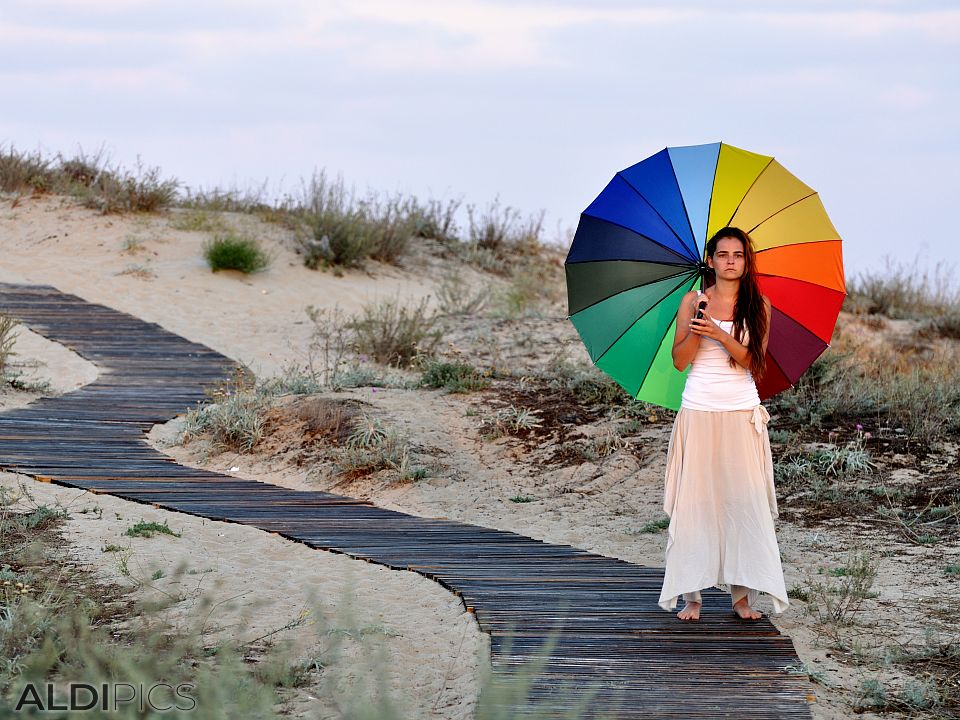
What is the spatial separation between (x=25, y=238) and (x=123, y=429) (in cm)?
1003

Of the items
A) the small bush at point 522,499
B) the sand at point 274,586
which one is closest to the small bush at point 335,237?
the sand at point 274,586

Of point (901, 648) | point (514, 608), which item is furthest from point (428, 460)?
point (901, 648)

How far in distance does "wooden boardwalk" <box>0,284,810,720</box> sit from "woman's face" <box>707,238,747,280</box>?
58.8 inches

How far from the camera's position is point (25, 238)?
17625mm

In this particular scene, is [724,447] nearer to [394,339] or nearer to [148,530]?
[148,530]

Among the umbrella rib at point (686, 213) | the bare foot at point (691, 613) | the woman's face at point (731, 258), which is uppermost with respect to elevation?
the umbrella rib at point (686, 213)

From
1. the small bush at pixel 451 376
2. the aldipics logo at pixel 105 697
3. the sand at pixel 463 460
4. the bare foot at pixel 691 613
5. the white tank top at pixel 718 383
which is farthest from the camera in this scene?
Answer: the small bush at pixel 451 376

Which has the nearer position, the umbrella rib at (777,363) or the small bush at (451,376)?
the umbrella rib at (777,363)

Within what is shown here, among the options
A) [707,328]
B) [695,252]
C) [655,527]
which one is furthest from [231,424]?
[707,328]

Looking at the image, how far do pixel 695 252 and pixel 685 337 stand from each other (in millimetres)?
514

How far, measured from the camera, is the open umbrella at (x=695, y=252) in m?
4.91

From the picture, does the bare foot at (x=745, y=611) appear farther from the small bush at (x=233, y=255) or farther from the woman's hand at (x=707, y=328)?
the small bush at (x=233, y=255)

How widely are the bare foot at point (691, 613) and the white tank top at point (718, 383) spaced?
0.86 meters

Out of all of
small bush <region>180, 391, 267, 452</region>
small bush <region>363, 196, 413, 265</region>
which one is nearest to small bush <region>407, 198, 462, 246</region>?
small bush <region>363, 196, 413, 265</region>
